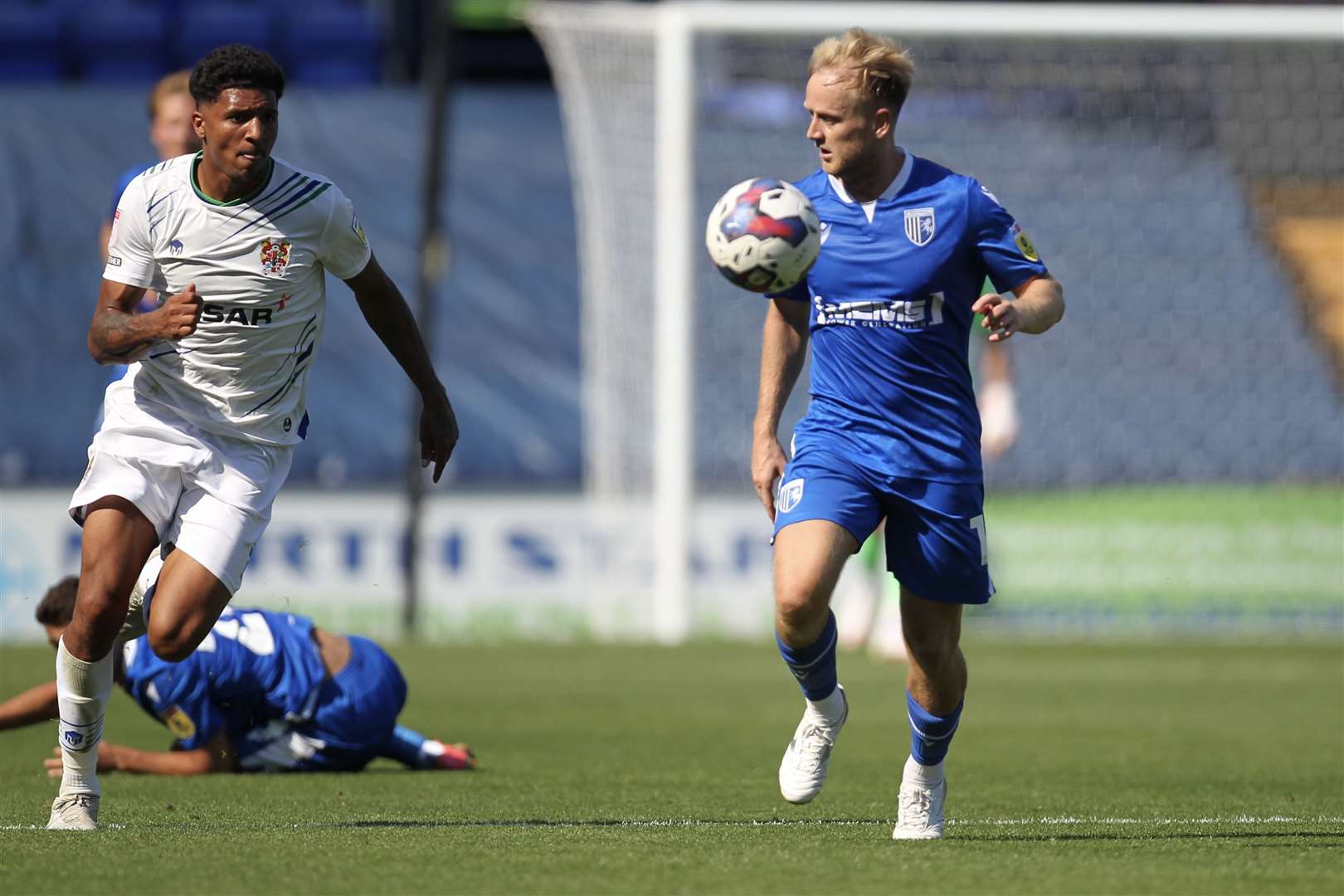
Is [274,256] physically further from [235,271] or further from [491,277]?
[491,277]

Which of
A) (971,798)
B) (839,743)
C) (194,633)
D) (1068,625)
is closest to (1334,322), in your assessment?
(1068,625)

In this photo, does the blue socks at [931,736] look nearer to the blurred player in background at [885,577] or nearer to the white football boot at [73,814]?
the white football boot at [73,814]

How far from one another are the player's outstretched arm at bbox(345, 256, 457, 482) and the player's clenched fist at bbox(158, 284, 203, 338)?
0.73 meters

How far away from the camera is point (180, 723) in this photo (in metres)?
6.76

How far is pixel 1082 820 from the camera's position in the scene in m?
5.82

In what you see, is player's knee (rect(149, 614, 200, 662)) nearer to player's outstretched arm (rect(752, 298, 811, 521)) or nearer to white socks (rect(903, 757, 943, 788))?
player's outstretched arm (rect(752, 298, 811, 521))

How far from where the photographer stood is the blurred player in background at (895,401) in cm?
535

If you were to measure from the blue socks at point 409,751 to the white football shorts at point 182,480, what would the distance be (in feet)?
5.86

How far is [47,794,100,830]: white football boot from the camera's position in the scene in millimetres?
5332

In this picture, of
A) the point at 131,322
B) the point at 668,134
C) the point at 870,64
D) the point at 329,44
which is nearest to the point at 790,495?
the point at 870,64

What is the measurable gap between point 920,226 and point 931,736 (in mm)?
1390

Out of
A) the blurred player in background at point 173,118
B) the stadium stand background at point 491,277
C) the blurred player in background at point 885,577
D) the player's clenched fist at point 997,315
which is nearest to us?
the player's clenched fist at point 997,315

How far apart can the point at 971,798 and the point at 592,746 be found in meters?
2.12

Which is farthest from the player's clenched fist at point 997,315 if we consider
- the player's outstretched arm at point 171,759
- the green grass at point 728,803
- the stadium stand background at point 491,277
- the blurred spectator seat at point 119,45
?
the blurred spectator seat at point 119,45
